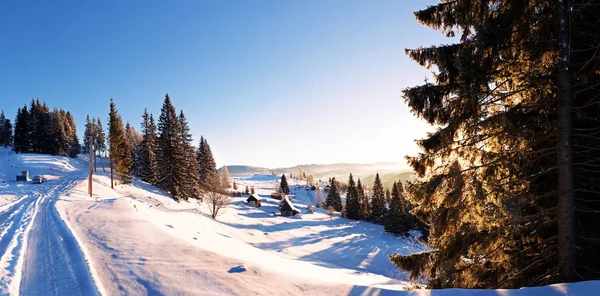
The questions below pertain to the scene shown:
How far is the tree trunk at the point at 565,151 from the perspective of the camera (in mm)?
4629

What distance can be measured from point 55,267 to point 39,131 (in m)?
84.4

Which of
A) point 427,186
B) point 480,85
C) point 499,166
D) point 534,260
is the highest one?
point 480,85

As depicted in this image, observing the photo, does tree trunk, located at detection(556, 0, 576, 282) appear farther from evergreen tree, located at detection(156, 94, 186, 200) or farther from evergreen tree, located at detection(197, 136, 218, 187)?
evergreen tree, located at detection(197, 136, 218, 187)

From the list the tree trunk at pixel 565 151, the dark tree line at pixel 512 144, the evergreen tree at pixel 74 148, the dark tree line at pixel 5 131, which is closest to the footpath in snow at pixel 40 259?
the dark tree line at pixel 512 144

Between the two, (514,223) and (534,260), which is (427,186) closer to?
(514,223)

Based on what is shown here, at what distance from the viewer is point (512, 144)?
5.39 metres

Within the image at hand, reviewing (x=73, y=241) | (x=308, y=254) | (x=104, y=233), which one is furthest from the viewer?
(x=308, y=254)

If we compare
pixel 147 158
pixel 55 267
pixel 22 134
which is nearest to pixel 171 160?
pixel 147 158

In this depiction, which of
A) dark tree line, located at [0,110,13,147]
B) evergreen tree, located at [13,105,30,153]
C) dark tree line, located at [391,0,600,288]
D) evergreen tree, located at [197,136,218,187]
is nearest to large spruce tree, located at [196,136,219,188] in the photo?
evergreen tree, located at [197,136,218,187]

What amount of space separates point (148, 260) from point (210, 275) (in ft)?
6.71

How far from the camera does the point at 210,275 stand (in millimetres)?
6363

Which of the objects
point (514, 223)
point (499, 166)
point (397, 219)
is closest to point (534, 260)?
point (514, 223)

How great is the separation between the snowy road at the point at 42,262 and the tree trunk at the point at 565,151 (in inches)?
344

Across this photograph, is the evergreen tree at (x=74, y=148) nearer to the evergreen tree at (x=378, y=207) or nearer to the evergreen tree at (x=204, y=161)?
the evergreen tree at (x=204, y=161)
